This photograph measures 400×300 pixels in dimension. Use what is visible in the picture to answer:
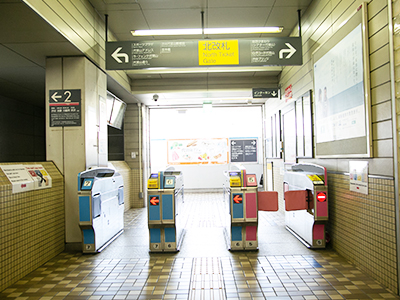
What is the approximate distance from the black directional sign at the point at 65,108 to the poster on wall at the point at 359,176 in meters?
3.83

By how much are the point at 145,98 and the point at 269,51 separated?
4.34 meters

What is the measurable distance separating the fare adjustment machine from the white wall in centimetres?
642

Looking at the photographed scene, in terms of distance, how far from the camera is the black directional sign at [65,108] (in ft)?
13.5

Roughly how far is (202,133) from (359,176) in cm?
827

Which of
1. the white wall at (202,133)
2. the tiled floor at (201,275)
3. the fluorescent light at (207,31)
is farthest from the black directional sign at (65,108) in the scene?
the white wall at (202,133)

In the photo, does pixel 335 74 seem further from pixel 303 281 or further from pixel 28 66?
pixel 28 66

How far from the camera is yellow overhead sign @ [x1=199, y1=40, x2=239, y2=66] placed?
13.3 feet

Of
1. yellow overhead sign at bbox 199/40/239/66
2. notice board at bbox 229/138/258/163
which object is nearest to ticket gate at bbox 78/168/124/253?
yellow overhead sign at bbox 199/40/239/66

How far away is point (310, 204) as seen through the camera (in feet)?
13.2

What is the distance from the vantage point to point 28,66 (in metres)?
4.77

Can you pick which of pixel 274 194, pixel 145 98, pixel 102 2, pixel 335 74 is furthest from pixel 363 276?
→ pixel 145 98

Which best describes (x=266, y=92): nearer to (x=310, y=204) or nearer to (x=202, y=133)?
(x=310, y=204)

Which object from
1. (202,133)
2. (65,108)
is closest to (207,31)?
(65,108)

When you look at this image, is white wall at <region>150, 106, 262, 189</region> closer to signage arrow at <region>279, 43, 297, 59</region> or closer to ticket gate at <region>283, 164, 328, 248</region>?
signage arrow at <region>279, 43, 297, 59</region>
